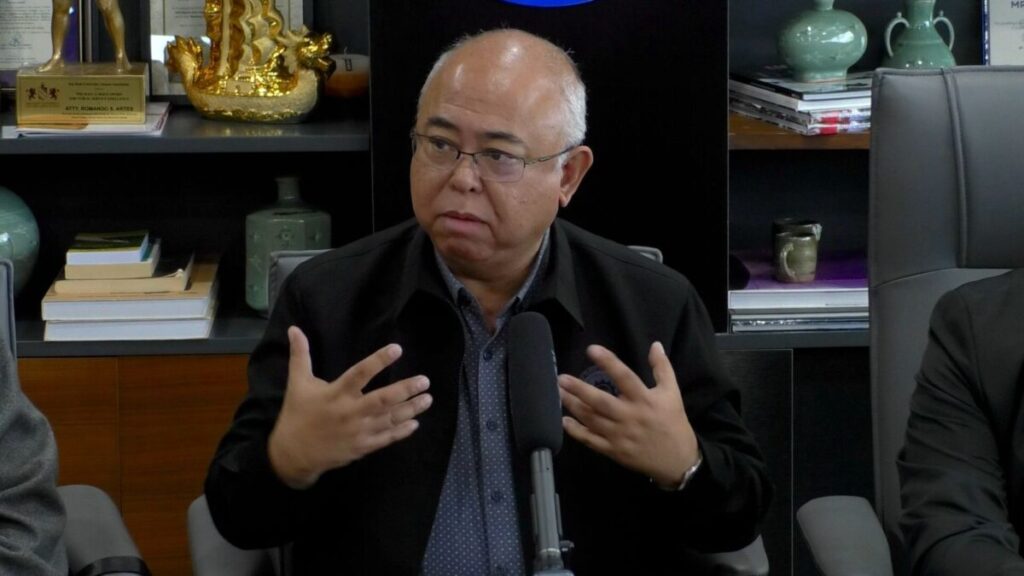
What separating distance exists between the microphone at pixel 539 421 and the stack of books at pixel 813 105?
146 centimetres

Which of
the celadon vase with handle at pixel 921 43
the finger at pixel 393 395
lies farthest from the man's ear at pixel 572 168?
the celadon vase with handle at pixel 921 43

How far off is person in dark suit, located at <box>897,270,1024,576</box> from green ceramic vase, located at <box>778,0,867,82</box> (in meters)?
0.97

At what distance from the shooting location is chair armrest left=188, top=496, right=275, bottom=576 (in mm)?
1901

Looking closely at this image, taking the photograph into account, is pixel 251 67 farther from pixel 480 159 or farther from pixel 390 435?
pixel 390 435

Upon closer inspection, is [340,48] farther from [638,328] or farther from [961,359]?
[961,359]

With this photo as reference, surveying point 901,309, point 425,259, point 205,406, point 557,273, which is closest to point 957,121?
point 901,309

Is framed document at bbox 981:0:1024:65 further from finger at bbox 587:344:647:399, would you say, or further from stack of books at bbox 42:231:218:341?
finger at bbox 587:344:647:399

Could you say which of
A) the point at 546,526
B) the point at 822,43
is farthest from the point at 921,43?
the point at 546,526

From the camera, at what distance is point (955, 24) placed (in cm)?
317

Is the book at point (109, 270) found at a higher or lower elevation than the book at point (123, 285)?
higher

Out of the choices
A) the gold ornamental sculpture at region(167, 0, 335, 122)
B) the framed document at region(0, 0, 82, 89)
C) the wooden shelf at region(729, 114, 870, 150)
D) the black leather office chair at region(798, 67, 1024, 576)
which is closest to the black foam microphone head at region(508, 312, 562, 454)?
the black leather office chair at region(798, 67, 1024, 576)

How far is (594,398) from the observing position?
1.68 m

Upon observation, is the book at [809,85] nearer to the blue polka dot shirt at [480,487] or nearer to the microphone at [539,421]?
the blue polka dot shirt at [480,487]

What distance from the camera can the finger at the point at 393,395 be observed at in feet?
5.33
